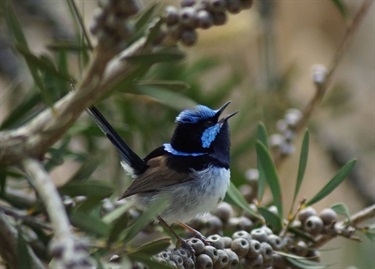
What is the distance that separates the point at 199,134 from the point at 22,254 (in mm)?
1097

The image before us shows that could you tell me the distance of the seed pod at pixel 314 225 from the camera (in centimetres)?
122

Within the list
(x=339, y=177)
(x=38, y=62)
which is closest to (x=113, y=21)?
(x=38, y=62)

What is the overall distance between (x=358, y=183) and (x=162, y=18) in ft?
5.22

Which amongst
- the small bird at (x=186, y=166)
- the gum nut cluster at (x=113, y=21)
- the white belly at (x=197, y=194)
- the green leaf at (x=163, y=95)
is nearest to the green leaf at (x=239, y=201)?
the small bird at (x=186, y=166)

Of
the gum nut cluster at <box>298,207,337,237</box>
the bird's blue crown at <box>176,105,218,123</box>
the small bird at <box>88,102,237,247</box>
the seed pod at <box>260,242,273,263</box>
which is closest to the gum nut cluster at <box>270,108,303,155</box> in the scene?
the small bird at <box>88,102,237,247</box>

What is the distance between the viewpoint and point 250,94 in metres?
2.29

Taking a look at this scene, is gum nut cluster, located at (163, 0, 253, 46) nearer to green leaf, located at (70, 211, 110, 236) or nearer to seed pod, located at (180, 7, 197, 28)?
seed pod, located at (180, 7, 197, 28)

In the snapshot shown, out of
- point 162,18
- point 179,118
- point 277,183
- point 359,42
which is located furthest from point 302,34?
point 162,18

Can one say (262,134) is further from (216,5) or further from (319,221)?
(216,5)

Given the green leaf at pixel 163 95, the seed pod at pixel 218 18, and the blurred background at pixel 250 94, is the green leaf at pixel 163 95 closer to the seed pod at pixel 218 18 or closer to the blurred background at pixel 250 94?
the blurred background at pixel 250 94

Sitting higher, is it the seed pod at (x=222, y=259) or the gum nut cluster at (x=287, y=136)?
the seed pod at (x=222, y=259)

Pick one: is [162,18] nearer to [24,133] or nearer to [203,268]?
[24,133]

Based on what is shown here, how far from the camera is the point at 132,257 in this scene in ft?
2.84

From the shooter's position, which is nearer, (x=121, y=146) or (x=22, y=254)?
(x=22, y=254)
